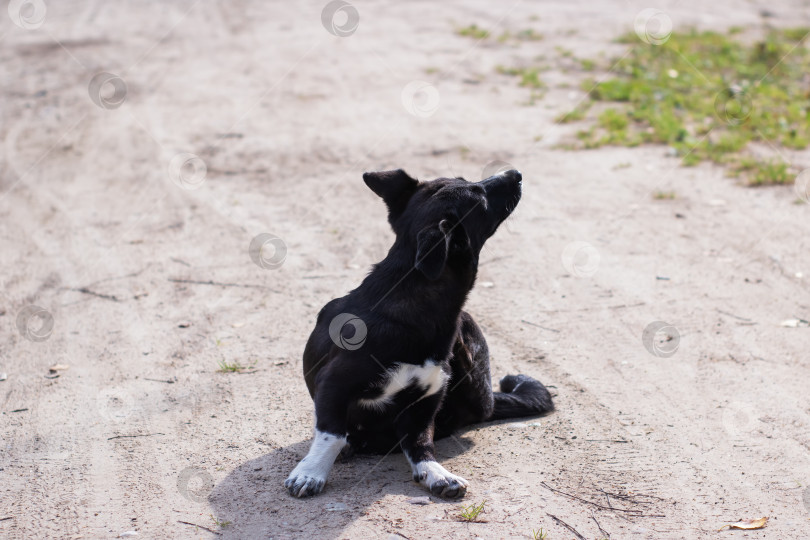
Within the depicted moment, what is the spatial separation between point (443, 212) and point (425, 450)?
120cm

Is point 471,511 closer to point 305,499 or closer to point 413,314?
point 305,499

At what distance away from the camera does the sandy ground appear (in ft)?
13.8

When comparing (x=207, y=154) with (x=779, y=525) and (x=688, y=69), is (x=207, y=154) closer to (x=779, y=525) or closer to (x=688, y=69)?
(x=688, y=69)

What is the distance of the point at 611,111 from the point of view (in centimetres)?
1052

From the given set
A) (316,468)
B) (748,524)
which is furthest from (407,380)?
(748,524)

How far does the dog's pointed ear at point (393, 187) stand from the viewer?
459 centimetres

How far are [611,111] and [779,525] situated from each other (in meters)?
7.32

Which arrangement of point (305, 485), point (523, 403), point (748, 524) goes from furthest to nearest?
point (523, 403) < point (305, 485) < point (748, 524)

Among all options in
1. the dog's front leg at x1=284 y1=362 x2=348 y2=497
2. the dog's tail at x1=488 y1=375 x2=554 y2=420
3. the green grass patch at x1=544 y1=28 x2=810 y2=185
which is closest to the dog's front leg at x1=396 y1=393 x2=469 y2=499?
the dog's front leg at x1=284 y1=362 x2=348 y2=497

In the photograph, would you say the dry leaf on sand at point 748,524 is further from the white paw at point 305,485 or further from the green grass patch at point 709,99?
the green grass patch at point 709,99

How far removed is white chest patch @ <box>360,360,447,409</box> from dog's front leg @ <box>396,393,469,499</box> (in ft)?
0.37

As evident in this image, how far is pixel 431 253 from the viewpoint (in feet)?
13.0

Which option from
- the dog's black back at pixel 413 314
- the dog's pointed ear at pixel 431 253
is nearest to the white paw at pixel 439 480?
the dog's black back at pixel 413 314

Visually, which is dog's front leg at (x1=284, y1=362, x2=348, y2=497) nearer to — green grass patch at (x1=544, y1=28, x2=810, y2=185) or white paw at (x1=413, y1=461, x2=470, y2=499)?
white paw at (x1=413, y1=461, x2=470, y2=499)
